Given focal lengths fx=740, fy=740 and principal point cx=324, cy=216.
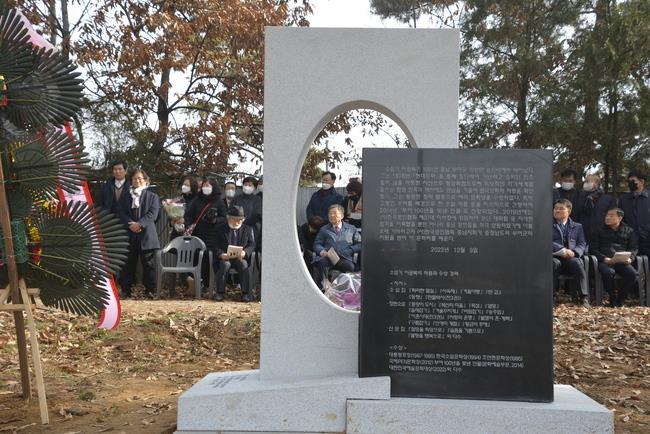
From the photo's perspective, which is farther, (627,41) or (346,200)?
(627,41)

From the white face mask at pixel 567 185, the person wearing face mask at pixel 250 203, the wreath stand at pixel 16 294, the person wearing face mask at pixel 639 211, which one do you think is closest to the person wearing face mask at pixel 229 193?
the person wearing face mask at pixel 250 203

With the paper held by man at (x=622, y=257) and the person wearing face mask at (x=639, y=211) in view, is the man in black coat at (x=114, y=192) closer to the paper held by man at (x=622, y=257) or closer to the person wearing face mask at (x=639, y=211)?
the paper held by man at (x=622, y=257)

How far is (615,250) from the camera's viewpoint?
9.50m

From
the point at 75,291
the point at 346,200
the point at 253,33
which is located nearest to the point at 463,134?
the point at 253,33

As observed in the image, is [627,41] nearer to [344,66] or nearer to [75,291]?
[344,66]

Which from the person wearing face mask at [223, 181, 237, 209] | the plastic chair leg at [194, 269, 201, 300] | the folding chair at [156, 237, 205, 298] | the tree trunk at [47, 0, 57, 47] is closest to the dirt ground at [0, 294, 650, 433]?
the plastic chair leg at [194, 269, 201, 300]

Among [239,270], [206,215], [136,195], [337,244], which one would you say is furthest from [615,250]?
[136,195]

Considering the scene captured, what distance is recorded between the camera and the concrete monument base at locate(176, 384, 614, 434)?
3.82m

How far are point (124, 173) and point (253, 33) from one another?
15.5 ft

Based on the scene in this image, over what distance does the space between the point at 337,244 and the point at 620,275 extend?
3.64 meters

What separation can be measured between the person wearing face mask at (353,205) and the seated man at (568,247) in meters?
2.51

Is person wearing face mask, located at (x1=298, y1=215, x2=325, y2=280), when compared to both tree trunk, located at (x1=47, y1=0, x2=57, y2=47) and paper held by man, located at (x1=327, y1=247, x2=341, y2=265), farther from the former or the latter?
tree trunk, located at (x1=47, y1=0, x2=57, y2=47)

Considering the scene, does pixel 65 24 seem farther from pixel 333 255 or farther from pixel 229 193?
pixel 333 255

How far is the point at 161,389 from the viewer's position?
5.39 metres
